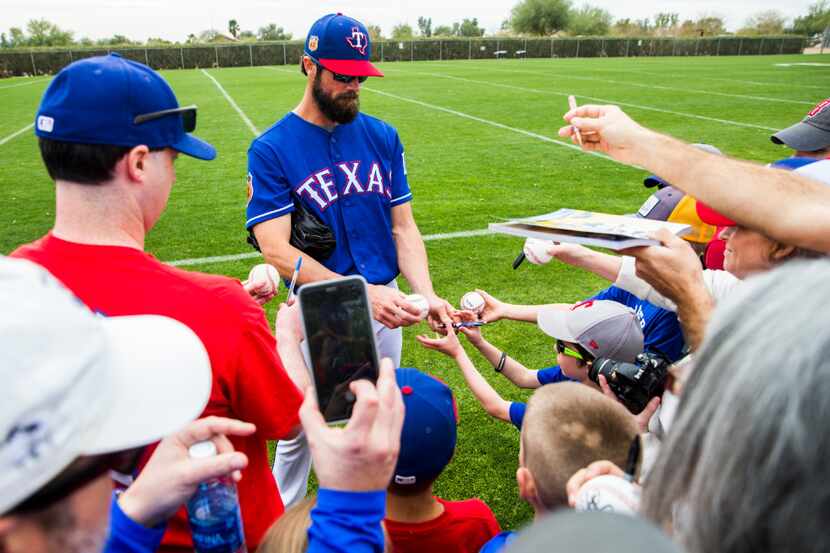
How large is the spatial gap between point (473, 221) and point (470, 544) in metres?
5.97

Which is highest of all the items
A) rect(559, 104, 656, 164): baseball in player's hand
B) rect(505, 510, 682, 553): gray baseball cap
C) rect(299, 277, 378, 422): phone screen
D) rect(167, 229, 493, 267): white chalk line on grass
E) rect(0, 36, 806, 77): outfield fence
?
rect(0, 36, 806, 77): outfield fence

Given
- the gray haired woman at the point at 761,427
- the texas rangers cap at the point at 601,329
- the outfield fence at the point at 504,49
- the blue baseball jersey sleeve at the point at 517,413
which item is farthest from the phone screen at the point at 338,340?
the outfield fence at the point at 504,49

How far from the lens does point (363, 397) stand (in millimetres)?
1140

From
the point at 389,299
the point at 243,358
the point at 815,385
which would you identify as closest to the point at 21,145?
the point at 389,299

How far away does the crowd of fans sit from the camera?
2.29 feet

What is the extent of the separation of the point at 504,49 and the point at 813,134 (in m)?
53.5

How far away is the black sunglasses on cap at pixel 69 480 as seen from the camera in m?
0.88

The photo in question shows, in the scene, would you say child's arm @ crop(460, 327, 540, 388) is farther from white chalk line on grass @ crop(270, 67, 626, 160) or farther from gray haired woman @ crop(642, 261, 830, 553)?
white chalk line on grass @ crop(270, 67, 626, 160)

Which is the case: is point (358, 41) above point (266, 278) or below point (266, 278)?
above

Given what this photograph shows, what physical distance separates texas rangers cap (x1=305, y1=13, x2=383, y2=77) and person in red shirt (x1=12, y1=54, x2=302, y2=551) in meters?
1.56

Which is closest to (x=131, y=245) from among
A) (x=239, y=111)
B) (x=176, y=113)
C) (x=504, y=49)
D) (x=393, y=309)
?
(x=176, y=113)

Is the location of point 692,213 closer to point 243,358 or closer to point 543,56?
point 243,358

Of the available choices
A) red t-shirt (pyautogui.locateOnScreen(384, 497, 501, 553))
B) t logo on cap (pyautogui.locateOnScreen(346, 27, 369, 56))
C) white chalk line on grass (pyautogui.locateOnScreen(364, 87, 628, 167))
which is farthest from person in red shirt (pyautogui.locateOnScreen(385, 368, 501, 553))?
white chalk line on grass (pyautogui.locateOnScreen(364, 87, 628, 167))

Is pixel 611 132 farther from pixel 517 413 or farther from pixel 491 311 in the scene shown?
pixel 491 311
